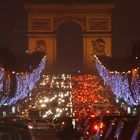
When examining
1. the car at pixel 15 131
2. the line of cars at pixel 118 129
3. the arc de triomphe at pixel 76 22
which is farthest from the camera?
the arc de triomphe at pixel 76 22

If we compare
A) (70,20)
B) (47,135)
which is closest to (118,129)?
(47,135)

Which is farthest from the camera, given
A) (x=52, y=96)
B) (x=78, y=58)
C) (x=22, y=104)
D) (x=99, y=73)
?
(x=78, y=58)

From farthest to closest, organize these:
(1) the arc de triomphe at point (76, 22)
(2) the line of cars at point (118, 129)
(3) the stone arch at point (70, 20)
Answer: (3) the stone arch at point (70, 20)
(1) the arc de triomphe at point (76, 22)
(2) the line of cars at point (118, 129)

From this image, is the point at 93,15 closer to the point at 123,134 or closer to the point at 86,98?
the point at 86,98

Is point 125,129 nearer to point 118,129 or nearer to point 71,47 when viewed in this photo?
point 118,129

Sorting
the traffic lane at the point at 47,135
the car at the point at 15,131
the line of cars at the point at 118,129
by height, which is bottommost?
the traffic lane at the point at 47,135

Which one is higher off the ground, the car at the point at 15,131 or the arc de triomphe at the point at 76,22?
the arc de triomphe at the point at 76,22

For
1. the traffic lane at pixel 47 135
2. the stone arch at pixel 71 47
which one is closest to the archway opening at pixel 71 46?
the stone arch at pixel 71 47

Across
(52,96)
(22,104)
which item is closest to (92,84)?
(52,96)

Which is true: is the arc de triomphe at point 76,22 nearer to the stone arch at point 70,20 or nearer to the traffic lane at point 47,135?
the stone arch at point 70,20
